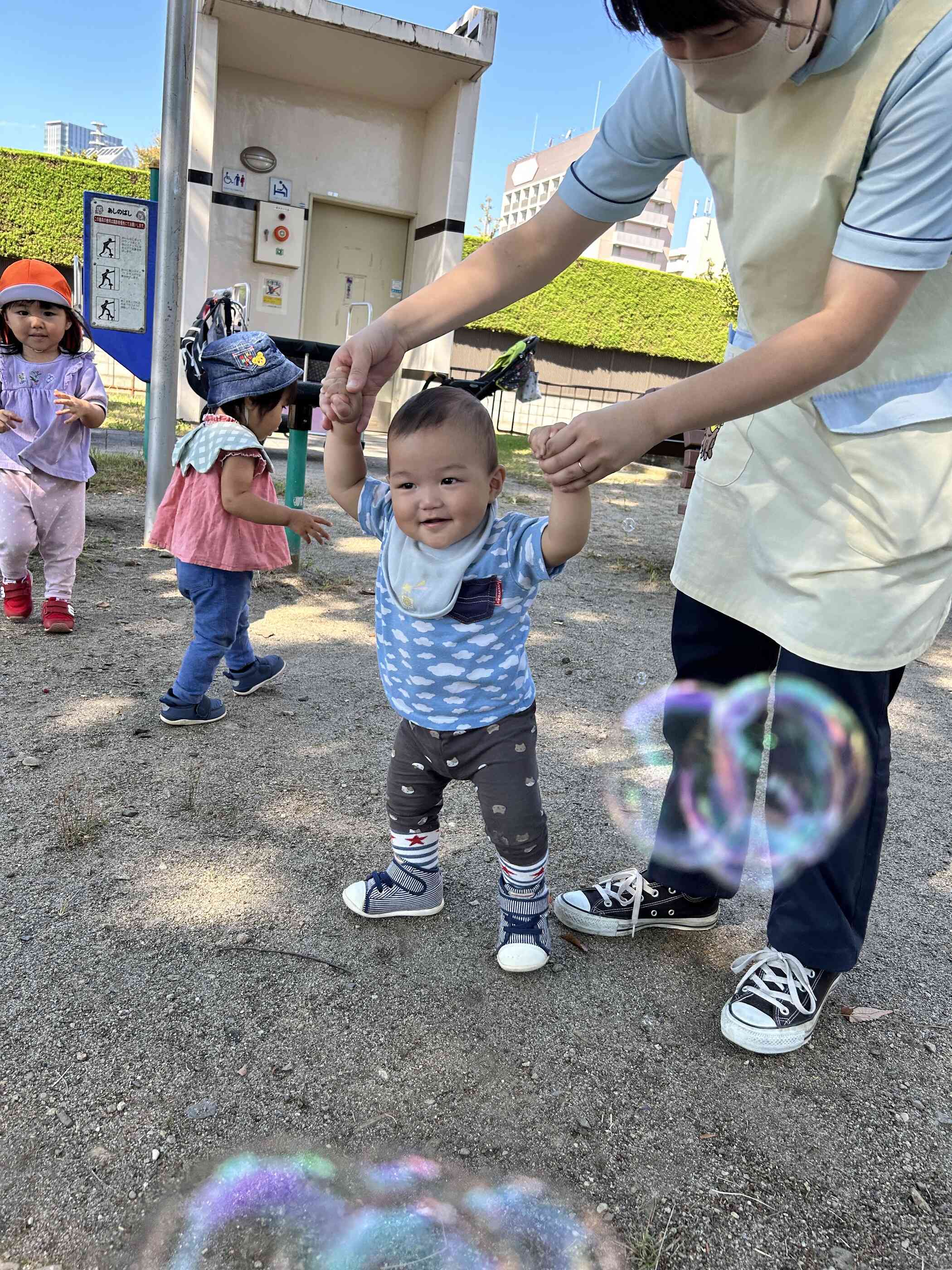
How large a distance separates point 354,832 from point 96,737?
2.98 feet

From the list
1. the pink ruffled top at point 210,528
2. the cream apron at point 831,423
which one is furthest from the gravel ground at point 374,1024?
the cream apron at point 831,423

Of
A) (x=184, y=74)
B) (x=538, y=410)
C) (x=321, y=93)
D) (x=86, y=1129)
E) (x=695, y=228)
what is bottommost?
(x=86, y=1129)

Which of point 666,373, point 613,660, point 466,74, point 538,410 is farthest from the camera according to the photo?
point 666,373

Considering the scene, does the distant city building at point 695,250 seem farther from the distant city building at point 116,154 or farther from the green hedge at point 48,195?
the green hedge at point 48,195

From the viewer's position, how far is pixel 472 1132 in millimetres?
1441

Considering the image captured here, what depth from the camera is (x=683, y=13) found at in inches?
41.7

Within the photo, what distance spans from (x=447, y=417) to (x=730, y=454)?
0.54 m

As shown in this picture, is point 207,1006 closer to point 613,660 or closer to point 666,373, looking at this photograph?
point 613,660

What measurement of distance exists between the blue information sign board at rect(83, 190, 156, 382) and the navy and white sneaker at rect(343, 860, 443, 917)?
147 inches

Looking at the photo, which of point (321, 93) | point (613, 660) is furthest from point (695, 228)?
point (613, 660)

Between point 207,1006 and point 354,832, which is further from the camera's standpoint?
point 354,832

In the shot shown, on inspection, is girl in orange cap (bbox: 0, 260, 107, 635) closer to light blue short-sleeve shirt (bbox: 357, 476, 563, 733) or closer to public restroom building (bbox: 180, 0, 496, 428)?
light blue short-sleeve shirt (bbox: 357, 476, 563, 733)

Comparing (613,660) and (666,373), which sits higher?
(666,373)

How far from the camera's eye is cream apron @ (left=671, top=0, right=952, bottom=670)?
129 centimetres
